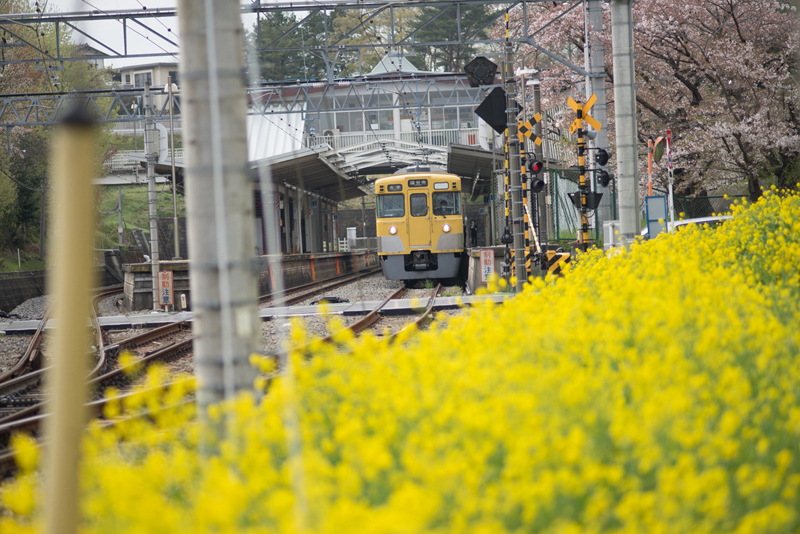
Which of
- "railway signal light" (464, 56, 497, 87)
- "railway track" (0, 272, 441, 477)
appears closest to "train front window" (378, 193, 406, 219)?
"railway track" (0, 272, 441, 477)

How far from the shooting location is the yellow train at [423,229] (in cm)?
2064

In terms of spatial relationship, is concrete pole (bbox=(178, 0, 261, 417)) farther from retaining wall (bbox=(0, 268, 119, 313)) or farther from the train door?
retaining wall (bbox=(0, 268, 119, 313))

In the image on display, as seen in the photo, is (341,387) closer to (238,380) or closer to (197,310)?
(238,380)

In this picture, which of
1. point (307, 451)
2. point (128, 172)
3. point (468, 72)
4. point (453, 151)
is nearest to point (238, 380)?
point (307, 451)

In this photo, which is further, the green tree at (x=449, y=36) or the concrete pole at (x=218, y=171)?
the green tree at (x=449, y=36)

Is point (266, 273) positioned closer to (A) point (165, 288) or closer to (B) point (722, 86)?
(A) point (165, 288)

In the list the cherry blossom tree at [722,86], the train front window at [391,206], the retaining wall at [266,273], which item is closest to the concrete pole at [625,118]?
the retaining wall at [266,273]

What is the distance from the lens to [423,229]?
20.6m

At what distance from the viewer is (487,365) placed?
338 centimetres

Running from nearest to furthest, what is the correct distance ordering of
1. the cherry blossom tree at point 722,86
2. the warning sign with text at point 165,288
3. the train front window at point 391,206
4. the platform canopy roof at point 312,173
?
1. the warning sign with text at point 165,288
2. the train front window at point 391,206
3. the cherry blossom tree at point 722,86
4. the platform canopy roof at point 312,173

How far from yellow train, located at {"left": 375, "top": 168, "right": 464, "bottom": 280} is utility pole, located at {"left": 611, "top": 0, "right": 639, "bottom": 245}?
34.0 feet

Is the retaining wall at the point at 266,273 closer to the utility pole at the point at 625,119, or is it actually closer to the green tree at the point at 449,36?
the utility pole at the point at 625,119

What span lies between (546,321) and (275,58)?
17080 mm

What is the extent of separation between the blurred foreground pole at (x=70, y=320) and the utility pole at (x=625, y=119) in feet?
29.5
